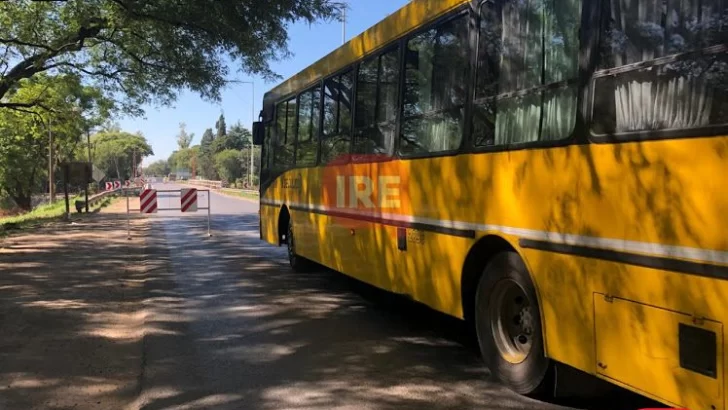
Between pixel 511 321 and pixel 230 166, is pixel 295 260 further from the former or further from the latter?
pixel 230 166

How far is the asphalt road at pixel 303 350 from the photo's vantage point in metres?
4.93

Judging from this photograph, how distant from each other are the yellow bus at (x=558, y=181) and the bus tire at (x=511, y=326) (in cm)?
2

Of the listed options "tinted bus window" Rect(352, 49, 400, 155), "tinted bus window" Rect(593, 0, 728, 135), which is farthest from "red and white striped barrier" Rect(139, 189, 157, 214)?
"tinted bus window" Rect(593, 0, 728, 135)

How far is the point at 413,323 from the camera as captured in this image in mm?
7484

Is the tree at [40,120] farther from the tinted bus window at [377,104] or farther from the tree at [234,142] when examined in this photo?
the tree at [234,142]

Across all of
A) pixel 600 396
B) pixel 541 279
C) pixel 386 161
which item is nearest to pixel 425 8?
pixel 386 161

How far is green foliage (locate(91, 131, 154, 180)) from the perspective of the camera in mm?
106312

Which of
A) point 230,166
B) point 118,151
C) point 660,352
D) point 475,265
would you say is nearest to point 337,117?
point 475,265

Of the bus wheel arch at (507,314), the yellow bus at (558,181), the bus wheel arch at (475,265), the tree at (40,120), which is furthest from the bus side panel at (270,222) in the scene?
the tree at (40,120)

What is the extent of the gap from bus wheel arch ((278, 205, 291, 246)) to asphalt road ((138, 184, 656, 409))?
108cm

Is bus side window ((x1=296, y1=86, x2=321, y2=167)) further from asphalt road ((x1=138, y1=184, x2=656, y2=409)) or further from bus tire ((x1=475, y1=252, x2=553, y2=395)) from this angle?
bus tire ((x1=475, y1=252, x2=553, y2=395))

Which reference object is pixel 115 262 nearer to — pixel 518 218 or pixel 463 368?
pixel 463 368

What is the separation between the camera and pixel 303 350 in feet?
20.8

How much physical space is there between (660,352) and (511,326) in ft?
5.79
